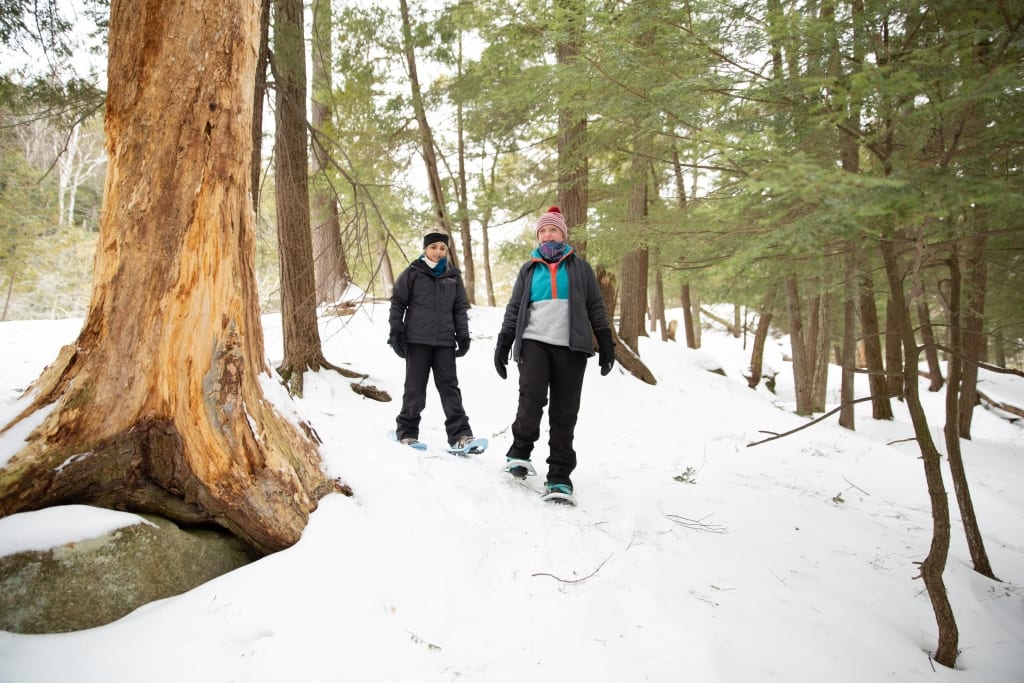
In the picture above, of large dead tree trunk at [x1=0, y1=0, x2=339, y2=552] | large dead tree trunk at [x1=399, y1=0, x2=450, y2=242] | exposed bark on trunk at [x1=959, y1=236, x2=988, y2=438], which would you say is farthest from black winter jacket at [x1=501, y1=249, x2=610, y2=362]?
large dead tree trunk at [x1=399, y1=0, x2=450, y2=242]

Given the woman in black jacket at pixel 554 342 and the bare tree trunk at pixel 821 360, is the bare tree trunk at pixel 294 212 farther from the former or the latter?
the bare tree trunk at pixel 821 360

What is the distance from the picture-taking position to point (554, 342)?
3.54m

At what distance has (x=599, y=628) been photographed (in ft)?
7.26

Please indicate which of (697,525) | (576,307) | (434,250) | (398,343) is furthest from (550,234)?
(697,525)

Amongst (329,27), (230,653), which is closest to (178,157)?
(230,653)

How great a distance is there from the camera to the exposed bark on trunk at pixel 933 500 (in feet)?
8.26

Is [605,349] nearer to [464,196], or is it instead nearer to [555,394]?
[555,394]

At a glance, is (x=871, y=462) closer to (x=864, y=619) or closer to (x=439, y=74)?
(x=864, y=619)

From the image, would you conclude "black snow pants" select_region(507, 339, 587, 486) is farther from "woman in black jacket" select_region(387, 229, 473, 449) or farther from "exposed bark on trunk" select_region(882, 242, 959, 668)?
"exposed bark on trunk" select_region(882, 242, 959, 668)

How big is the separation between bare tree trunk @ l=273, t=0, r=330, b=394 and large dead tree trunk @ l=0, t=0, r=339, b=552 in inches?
124

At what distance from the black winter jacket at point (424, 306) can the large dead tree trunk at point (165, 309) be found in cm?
203

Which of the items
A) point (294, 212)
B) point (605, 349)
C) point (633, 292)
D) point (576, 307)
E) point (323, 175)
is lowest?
point (605, 349)

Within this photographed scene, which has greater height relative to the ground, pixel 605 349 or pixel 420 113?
pixel 420 113

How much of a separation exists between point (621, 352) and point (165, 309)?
24.1 ft
